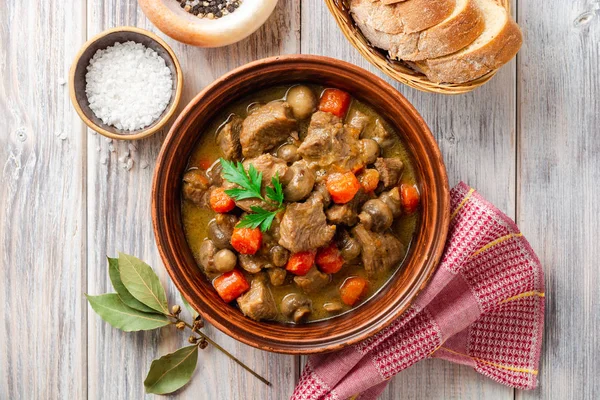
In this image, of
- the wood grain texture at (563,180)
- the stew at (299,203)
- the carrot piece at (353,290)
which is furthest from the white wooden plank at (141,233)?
the wood grain texture at (563,180)

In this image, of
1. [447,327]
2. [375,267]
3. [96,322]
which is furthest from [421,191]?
[96,322]

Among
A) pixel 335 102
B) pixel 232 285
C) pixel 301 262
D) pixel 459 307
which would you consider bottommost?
pixel 459 307

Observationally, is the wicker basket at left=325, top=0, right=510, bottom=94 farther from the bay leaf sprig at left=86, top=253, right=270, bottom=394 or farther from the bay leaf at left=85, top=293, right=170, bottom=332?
the bay leaf at left=85, top=293, right=170, bottom=332

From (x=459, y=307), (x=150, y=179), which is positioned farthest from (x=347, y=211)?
(x=150, y=179)

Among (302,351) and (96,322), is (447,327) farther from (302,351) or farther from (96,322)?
(96,322)

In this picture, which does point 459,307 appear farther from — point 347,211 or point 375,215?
point 347,211

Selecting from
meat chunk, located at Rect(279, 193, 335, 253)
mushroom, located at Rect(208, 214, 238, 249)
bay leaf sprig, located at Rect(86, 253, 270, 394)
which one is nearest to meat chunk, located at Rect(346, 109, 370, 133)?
meat chunk, located at Rect(279, 193, 335, 253)
